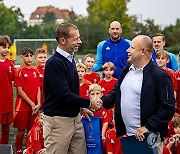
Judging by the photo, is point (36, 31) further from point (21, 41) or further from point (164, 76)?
point (164, 76)

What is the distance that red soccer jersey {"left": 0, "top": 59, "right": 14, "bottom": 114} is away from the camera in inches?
291

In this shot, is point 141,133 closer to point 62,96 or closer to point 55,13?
point 62,96

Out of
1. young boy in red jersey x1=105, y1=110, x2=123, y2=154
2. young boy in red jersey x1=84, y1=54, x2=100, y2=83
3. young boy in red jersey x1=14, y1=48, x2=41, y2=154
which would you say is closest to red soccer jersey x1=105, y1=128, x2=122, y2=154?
young boy in red jersey x1=105, y1=110, x2=123, y2=154

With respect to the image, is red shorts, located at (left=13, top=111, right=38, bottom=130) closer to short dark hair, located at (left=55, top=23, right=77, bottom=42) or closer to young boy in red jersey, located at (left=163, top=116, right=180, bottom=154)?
young boy in red jersey, located at (left=163, top=116, right=180, bottom=154)

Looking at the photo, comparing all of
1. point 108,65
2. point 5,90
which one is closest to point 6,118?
point 5,90

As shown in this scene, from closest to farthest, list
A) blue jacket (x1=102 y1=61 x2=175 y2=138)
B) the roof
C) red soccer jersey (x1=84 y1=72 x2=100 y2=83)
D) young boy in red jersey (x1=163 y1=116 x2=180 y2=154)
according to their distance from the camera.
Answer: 1. blue jacket (x1=102 y1=61 x2=175 y2=138)
2. young boy in red jersey (x1=163 y1=116 x2=180 y2=154)
3. red soccer jersey (x1=84 y1=72 x2=100 y2=83)
4. the roof

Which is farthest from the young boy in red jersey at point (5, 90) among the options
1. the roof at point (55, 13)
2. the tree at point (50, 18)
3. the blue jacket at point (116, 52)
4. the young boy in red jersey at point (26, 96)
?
the roof at point (55, 13)

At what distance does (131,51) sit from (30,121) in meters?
3.56

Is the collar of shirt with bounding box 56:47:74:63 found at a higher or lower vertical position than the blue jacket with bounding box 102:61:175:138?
higher

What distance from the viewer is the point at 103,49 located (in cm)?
805

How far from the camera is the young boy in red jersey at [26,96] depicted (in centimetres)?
757

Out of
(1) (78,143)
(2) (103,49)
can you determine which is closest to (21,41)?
(2) (103,49)

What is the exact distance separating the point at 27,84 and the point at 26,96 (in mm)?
217

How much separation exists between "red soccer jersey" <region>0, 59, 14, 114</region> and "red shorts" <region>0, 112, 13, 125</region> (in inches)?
2.2
